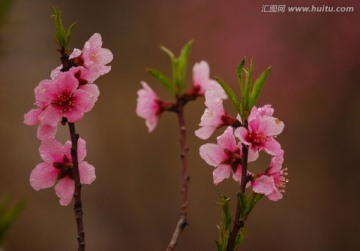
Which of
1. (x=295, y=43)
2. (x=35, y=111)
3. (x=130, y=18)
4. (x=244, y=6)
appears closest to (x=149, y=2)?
(x=130, y=18)

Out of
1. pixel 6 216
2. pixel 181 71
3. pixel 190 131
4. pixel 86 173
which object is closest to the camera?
pixel 6 216

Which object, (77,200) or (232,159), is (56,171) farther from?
(232,159)

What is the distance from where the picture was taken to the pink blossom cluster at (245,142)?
1.43 ft

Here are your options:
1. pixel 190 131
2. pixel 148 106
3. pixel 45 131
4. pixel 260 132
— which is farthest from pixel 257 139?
pixel 190 131

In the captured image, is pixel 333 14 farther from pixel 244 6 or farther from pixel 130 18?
pixel 130 18

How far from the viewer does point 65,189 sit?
1.58 feet

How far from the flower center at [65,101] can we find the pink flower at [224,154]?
14 centimetres

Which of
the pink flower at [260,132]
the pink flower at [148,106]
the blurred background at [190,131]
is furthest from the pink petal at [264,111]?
the blurred background at [190,131]

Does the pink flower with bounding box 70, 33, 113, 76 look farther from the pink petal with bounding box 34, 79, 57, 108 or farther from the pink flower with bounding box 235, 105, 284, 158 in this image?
the pink flower with bounding box 235, 105, 284, 158

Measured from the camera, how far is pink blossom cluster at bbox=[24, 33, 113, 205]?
1.47ft

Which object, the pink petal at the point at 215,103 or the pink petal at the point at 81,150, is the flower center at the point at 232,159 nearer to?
the pink petal at the point at 215,103

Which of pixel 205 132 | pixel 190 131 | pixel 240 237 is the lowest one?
pixel 240 237

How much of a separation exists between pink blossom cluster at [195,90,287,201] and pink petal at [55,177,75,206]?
146mm

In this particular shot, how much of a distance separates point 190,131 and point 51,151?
1.41 metres
